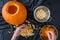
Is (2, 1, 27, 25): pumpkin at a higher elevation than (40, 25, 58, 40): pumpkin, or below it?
higher

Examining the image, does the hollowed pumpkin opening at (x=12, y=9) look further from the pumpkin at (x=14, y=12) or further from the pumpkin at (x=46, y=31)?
the pumpkin at (x=46, y=31)

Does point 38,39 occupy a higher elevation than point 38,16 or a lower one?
lower

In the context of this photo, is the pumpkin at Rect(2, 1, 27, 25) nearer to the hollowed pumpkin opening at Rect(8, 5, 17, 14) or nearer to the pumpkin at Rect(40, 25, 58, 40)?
the hollowed pumpkin opening at Rect(8, 5, 17, 14)

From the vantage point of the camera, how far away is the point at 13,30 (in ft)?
2.86

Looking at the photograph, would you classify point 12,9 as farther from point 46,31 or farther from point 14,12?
point 46,31

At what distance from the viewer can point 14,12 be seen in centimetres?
84

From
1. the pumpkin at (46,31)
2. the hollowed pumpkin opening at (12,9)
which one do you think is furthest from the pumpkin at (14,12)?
the pumpkin at (46,31)

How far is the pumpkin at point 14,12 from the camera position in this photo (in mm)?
802

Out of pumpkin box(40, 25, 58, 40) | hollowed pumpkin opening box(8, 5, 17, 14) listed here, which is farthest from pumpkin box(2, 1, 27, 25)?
pumpkin box(40, 25, 58, 40)

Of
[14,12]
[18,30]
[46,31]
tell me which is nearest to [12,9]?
[14,12]

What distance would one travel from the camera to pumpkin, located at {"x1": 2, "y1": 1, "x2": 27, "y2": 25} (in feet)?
2.63

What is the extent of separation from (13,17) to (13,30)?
0.34 ft

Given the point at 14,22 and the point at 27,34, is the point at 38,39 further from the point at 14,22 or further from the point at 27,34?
the point at 14,22

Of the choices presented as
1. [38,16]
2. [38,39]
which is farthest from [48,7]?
[38,39]
